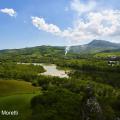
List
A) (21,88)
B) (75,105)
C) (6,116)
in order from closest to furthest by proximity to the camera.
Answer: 1. (75,105)
2. (6,116)
3. (21,88)

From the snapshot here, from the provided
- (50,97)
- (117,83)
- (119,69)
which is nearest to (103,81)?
(117,83)

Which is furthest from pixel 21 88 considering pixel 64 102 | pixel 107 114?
pixel 107 114

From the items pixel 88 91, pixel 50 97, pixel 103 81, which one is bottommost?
pixel 103 81

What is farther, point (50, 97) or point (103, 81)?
point (103, 81)

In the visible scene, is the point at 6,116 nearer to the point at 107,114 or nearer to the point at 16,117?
the point at 16,117

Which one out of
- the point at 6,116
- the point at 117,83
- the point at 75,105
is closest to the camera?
the point at 75,105

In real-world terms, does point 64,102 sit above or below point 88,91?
below

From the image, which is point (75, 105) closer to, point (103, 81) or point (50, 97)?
point (50, 97)
